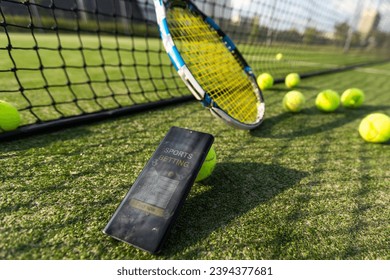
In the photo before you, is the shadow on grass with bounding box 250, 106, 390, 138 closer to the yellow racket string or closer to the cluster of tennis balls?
the cluster of tennis balls

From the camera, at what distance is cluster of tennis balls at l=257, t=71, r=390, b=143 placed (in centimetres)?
208

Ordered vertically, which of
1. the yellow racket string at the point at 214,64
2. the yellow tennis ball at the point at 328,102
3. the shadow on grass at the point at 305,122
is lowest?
the shadow on grass at the point at 305,122

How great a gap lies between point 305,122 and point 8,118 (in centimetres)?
257

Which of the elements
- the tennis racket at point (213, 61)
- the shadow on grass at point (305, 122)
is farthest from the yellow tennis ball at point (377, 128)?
the tennis racket at point (213, 61)

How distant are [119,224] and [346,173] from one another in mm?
1491

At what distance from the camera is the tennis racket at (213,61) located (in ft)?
5.86

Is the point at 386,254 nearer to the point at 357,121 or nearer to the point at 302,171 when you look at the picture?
the point at 302,171

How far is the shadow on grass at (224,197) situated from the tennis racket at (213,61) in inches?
14.5

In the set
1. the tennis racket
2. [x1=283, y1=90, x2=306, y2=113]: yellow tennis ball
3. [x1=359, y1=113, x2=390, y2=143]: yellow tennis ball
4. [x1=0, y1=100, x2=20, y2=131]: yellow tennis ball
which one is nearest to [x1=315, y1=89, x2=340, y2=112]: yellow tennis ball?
[x1=283, y1=90, x2=306, y2=113]: yellow tennis ball

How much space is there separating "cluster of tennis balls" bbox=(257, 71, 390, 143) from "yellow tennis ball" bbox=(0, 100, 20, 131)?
2483 millimetres

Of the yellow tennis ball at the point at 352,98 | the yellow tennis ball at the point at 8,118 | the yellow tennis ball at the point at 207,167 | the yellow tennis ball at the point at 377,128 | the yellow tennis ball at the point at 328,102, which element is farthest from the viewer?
the yellow tennis ball at the point at 352,98

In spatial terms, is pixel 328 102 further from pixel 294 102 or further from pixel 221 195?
pixel 221 195

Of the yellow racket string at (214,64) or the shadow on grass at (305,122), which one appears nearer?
the yellow racket string at (214,64)

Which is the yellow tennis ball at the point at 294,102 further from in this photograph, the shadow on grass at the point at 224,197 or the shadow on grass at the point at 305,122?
the shadow on grass at the point at 224,197
